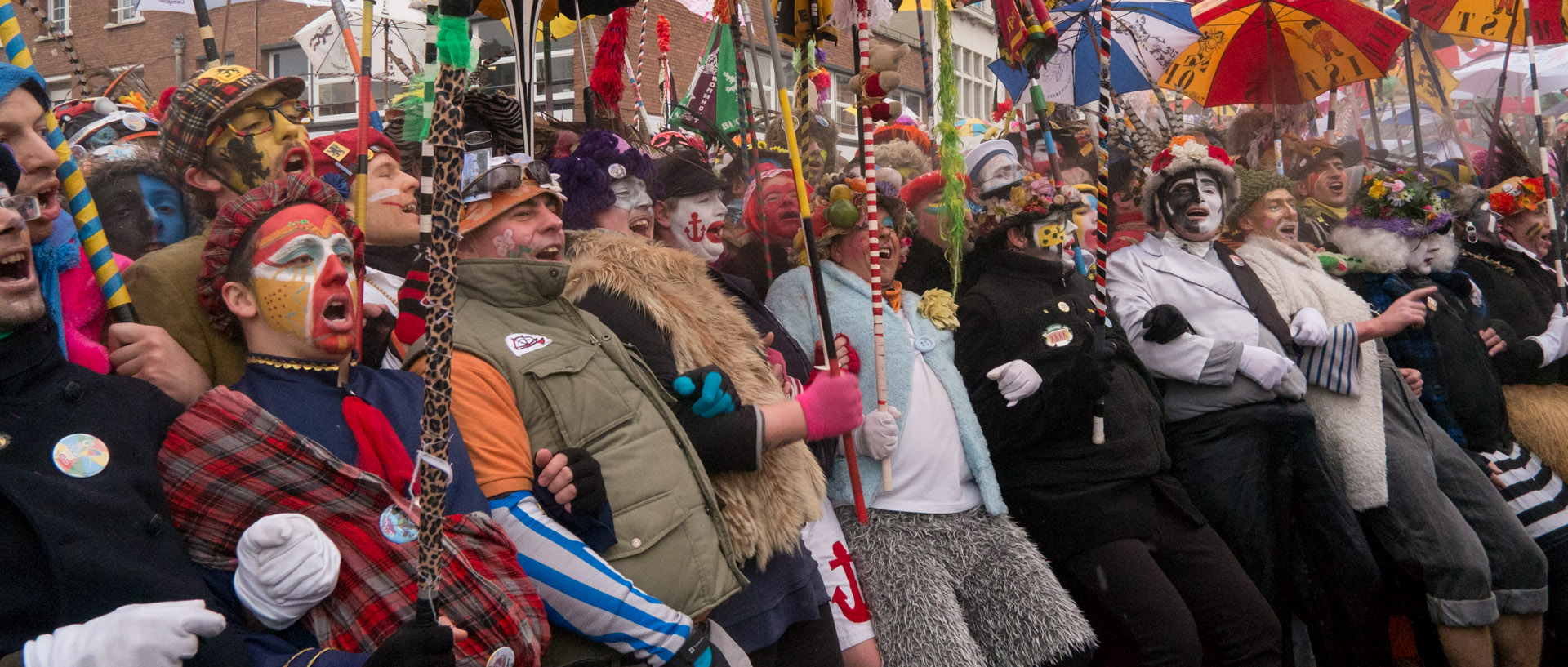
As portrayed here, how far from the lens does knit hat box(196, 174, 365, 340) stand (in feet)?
7.43

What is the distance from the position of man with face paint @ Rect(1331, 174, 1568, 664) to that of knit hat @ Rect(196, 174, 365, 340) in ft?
15.2

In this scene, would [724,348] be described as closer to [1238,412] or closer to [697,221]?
[697,221]

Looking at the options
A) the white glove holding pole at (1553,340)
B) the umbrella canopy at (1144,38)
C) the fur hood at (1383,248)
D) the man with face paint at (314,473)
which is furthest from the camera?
the umbrella canopy at (1144,38)

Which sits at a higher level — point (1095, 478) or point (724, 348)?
point (724, 348)

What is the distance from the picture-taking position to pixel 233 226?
2.26 m

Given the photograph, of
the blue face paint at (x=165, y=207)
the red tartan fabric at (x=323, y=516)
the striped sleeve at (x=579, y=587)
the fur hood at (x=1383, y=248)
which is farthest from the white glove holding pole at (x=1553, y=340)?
the blue face paint at (x=165, y=207)

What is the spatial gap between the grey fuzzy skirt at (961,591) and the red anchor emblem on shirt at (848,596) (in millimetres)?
76

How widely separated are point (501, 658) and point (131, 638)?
1.93 ft

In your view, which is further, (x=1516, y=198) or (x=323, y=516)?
(x=1516, y=198)

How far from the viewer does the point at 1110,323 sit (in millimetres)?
4312

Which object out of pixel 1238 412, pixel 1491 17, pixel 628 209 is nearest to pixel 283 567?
pixel 628 209

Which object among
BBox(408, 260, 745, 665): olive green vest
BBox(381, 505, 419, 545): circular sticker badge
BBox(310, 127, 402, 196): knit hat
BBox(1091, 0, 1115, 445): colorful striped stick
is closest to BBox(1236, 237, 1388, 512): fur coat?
BBox(1091, 0, 1115, 445): colorful striped stick

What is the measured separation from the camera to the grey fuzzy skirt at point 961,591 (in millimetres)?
3436

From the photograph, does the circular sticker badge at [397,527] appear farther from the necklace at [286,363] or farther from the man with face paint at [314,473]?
the necklace at [286,363]
